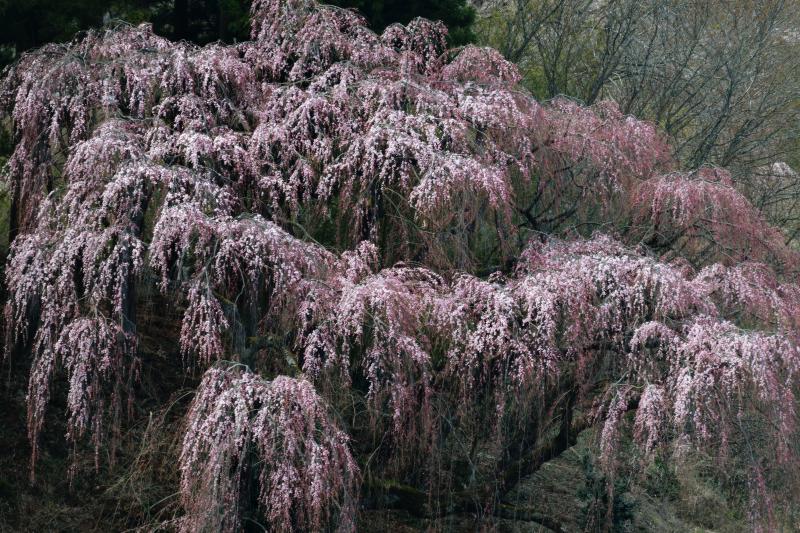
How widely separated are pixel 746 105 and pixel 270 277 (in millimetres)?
7454

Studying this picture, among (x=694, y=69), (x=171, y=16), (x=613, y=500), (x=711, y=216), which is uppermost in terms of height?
(x=694, y=69)

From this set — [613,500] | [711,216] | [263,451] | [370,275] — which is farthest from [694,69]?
[263,451]

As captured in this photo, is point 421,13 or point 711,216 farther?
point 421,13

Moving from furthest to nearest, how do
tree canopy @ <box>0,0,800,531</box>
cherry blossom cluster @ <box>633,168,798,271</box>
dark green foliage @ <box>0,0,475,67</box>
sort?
dark green foliage @ <box>0,0,475,67</box> < cherry blossom cluster @ <box>633,168,798,271</box> < tree canopy @ <box>0,0,800,531</box>

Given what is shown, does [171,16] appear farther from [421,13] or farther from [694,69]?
[694,69]

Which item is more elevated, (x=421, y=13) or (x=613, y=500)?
(x=421, y=13)

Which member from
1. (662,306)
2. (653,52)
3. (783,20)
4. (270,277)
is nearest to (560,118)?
(662,306)

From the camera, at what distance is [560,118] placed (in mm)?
7293

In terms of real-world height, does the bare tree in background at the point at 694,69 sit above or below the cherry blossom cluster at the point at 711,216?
above

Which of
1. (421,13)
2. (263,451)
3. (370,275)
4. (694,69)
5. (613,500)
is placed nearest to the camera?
(263,451)

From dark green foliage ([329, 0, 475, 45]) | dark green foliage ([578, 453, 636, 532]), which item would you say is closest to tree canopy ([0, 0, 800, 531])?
dark green foliage ([578, 453, 636, 532])

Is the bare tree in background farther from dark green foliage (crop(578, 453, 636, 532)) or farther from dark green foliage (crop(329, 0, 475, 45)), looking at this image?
dark green foliage (crop(578, 453, 636, 532))

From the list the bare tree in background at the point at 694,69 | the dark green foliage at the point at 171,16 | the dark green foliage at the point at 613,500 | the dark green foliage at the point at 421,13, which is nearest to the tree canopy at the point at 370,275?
the dark green foliage at the point at 613,500

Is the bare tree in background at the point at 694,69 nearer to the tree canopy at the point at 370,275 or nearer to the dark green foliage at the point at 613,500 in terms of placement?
the tree canopy at the point at 370,275
